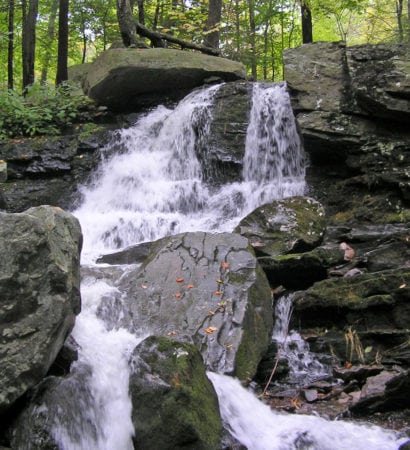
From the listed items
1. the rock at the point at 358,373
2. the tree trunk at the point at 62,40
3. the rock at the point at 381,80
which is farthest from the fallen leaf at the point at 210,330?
the tree trunk at the point at 62,40

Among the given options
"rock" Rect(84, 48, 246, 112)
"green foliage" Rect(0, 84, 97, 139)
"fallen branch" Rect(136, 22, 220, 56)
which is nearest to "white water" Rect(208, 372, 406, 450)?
"rock" Rect(84, 48, 246, 112)

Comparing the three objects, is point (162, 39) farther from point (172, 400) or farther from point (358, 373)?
point (172, 400)

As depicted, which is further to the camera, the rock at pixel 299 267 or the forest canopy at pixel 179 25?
the forest canopy at pixel 179 25

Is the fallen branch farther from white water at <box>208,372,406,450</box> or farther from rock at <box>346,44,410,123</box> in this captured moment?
white water at <box>208,372,406,450</box>

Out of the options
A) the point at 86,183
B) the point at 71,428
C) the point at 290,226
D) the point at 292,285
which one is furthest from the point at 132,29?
the point at 71,428

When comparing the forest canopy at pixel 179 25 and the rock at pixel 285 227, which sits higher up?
the forest canopy at pixel 179 25

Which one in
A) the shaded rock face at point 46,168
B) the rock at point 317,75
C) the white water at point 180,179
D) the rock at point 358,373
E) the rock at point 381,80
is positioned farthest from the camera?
the shaded rock face at point 46,168

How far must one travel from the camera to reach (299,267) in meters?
6.57

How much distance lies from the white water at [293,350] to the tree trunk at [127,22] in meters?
10.1

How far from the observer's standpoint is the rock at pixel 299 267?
657 centimetres

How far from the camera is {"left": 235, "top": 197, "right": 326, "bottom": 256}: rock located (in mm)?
7348

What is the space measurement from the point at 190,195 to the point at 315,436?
665 cm

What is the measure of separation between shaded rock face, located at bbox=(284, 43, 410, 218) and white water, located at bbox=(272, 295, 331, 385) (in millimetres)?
3007

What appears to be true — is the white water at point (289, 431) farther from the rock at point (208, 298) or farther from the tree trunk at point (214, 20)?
the tree trunk at point (214, 20)
